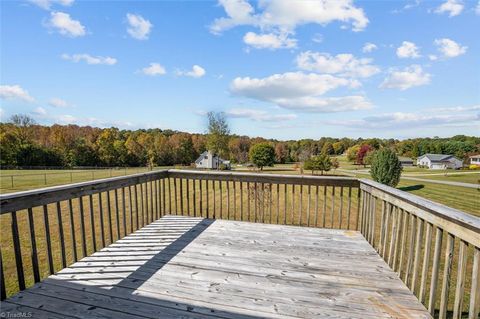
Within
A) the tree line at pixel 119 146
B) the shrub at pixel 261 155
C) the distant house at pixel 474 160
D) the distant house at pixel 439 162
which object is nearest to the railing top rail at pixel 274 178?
the tree line at pixel 119 146

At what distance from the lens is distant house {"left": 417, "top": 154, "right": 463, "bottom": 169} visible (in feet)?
113

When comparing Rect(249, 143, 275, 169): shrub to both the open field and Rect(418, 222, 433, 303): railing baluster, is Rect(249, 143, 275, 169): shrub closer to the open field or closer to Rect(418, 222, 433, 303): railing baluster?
the open field

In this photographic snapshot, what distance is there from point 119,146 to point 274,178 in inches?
1746

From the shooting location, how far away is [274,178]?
13.2 ft

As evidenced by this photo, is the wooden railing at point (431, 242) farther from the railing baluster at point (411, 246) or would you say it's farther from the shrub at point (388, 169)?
the shrub at point (388, 169)

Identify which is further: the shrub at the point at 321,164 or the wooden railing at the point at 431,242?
the shrub at the point at 321,164

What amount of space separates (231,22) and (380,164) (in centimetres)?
1757

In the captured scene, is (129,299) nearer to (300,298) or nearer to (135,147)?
(300,298)

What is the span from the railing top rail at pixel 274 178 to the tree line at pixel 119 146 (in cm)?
2121

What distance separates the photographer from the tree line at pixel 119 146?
1355 inches

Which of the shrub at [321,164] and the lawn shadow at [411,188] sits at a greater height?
the shrub at [321,164]

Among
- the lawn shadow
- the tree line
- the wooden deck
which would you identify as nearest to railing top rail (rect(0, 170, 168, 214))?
the wooden deck

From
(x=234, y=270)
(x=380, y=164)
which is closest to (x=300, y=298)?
(x=234, y=270)

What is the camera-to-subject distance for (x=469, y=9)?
588 centimetres
